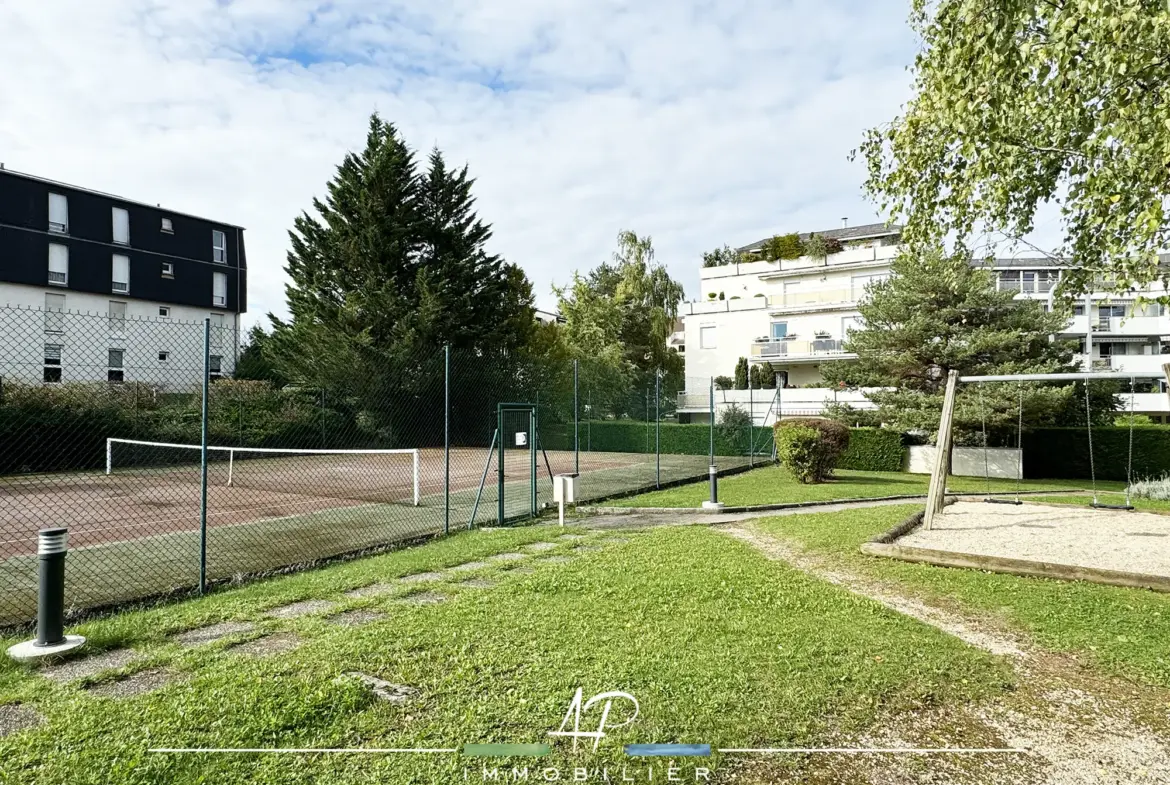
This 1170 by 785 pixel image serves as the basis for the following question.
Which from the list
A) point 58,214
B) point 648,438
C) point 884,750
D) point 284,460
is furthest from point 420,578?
point 58,214

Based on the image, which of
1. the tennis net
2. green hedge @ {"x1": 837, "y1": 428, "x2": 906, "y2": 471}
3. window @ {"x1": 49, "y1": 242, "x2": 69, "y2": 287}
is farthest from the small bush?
window @ {"x1": 49, "y1": 242, "x2": 69, "y2": 287}

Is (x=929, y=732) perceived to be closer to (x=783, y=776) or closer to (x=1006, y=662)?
(x=783, y=776)

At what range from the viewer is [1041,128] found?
28.1ft

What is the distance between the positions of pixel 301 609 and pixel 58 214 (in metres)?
40.9

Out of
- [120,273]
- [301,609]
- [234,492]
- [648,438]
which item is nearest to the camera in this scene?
[301,609]

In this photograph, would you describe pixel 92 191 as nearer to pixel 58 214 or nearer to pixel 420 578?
pixel 58 214

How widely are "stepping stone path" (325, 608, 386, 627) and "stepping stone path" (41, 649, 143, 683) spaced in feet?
4.25

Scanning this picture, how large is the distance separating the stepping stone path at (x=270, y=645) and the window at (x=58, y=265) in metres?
40.8

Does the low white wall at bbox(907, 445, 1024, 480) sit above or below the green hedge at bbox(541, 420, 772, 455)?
below

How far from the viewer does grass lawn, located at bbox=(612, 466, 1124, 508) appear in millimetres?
14020

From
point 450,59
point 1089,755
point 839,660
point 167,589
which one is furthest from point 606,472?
point 1089,755

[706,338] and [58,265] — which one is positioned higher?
[58,265]

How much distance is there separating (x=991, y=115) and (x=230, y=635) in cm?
876

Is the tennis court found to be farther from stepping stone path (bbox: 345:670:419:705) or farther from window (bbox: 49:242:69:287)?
window (bbox: 49:242:69:287)
